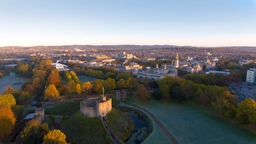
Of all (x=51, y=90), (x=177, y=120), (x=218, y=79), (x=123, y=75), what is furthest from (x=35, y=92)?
(x=218, y=79)

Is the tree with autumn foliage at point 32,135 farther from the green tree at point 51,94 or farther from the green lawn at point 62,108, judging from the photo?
the green tree at point 51,94

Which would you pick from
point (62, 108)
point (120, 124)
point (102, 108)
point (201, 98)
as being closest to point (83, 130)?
point (102, 108)

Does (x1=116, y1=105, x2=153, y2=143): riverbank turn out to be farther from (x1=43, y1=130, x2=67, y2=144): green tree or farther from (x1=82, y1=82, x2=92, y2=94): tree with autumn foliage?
(x1=43, y1=130, x2=67, y2=144): green tree

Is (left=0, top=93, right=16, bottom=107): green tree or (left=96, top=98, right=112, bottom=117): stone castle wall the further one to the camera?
(left=0, top=93, right=16, bottom=107): green tree

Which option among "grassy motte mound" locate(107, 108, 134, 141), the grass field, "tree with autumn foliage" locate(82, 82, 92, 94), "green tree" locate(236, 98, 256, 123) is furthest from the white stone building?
"green tree" locate(236, 98, 256, 123)

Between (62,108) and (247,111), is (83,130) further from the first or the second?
(247,111)

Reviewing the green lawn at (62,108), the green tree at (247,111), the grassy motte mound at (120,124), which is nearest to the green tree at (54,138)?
the grassy motte mound at (120,124)

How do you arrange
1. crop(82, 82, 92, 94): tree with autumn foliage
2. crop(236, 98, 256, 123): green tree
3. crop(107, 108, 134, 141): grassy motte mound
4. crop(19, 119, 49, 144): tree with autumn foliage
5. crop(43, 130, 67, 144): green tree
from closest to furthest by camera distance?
crop(43, 130, 67, 144): green tree
crop(19, 119, 49, 144): tree with autumn foliage
crop(236, 98, 256, 123): green tree
crop(107, 108, 134, 141): grassy motte mound
crop(82, 82, 92, 94): tree with autumn foliage
